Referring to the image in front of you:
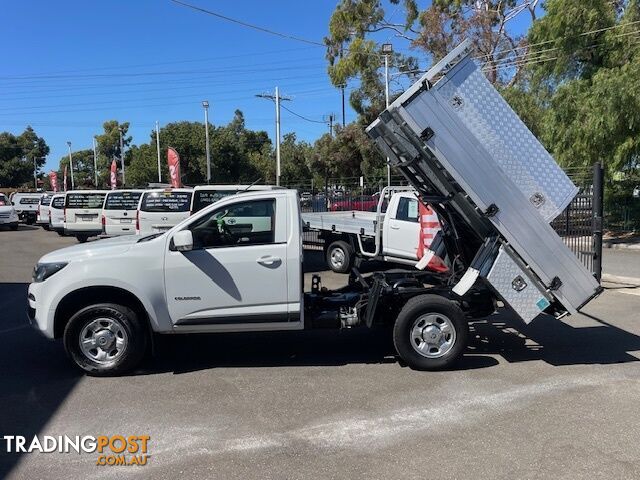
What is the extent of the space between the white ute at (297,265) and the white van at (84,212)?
14524 mm

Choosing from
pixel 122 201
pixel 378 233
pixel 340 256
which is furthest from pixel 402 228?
pixel 122 201

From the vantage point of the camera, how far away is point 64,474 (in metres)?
3.86

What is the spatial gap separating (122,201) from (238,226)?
42.7 feet

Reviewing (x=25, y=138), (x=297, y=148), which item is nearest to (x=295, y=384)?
(x=297, y=148)

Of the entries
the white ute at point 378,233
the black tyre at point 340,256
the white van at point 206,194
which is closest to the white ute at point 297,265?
the white ute at point 378,233

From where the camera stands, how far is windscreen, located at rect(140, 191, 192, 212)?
49.8 ft

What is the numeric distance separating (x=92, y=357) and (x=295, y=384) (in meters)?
2.11

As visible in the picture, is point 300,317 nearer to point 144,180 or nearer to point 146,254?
point 146,254

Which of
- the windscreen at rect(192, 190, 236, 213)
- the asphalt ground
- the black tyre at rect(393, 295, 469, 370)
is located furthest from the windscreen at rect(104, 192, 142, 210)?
the black tyre at rect(393, 295, 469, 370)

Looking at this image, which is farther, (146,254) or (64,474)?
(146,254)

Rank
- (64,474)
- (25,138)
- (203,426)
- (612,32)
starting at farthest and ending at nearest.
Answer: (25,138) < (612,32) < (203,426) < (64,474)

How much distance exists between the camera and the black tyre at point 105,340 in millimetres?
5703

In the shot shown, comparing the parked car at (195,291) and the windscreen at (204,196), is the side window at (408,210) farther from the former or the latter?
the parked car at (195,291)

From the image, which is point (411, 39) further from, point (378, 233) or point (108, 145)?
point (108, 145)
